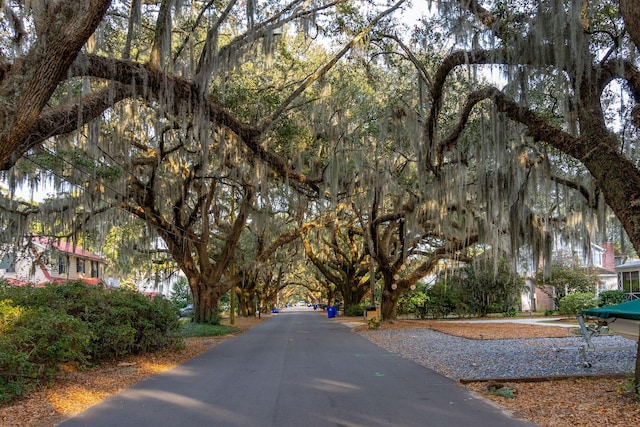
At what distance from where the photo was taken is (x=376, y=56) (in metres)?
11.8

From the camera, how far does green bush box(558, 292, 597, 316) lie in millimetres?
21703

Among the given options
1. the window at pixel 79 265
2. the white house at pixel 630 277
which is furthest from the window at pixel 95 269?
the white house at pixel 630 277

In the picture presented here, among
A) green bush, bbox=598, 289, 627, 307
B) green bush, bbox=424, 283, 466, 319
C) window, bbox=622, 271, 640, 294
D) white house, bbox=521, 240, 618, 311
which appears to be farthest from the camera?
white house, bbox=521, 240, 618, 311

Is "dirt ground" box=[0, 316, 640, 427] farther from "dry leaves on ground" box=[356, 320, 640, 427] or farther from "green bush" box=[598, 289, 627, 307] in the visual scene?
"green bush" box=[598, 289, 627, 307]

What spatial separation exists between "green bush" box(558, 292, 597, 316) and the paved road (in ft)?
50.2

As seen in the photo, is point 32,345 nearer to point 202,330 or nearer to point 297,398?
point 297,398

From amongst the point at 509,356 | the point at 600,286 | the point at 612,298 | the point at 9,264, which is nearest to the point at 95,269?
the point at 9,264

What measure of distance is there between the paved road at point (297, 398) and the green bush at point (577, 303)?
15.3m

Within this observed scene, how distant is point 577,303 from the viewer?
2211cm

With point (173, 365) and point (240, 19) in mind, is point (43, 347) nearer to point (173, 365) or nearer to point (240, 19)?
point (173, 365)

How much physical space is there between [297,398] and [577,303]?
1958 centimetres

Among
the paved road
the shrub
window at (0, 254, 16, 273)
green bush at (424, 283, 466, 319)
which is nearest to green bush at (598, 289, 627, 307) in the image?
green bush at (424, 283, 466, 319)

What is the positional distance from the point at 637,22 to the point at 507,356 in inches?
269

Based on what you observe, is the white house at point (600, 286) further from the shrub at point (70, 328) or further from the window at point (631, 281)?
the shrub at point (70, 328)
